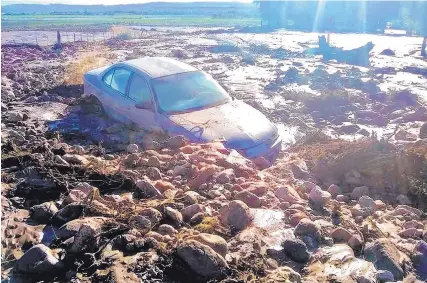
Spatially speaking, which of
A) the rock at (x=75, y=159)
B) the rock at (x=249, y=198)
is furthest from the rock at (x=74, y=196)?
the rock at (x=249, y=198)

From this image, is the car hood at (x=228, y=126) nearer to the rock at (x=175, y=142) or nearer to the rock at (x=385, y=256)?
the rock at (x=175, y=142)

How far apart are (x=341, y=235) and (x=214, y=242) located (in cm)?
126

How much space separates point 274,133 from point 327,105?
5519 millimetres

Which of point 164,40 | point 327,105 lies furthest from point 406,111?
point 164,40

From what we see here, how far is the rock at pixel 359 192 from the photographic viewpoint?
207 inches

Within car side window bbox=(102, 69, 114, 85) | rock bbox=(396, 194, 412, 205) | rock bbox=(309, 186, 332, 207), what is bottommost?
rock bbox=(396, 194, 412, 205)

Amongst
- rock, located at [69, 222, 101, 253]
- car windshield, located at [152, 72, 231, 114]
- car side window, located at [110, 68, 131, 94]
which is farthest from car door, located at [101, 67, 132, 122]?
rock, located at [69, 222, 101, 253]

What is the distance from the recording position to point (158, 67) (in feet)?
23.7

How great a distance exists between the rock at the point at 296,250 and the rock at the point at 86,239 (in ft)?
4.91

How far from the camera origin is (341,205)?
185 inches

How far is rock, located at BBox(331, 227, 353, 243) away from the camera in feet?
12.0

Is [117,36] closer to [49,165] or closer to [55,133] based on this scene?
[55,133]

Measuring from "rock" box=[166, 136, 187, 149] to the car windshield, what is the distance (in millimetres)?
724

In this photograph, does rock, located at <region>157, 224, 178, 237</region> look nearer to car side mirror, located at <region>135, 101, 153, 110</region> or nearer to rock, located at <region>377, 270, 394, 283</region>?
rock, located at <region>377, 270, 394, 283</region>
